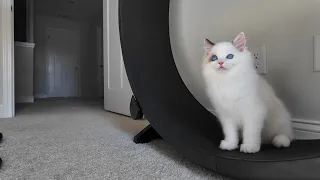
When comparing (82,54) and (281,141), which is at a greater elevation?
(82,54)

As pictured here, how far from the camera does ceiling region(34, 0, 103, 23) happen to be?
17.3 ft

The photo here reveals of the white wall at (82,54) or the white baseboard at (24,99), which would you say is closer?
the white baseboard at (24,99)

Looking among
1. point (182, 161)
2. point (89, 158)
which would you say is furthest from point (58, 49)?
point (182, 161)

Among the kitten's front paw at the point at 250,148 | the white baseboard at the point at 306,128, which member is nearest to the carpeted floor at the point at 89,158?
the kitten's front paw at the point at 250,148

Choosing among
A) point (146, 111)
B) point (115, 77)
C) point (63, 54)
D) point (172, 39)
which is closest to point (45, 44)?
point (63, 54)

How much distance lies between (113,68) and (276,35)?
1.52 meters

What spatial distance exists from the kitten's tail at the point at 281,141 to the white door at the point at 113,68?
1342 mm

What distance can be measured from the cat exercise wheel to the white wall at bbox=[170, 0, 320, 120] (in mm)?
278

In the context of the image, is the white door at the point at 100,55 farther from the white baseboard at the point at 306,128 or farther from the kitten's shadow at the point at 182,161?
the white baseboard at the point at 306,128

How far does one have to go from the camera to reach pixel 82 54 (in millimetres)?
6395

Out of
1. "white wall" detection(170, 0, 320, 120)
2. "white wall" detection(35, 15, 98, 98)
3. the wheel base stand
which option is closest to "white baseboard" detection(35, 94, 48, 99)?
"white wall" detection(35, 15, 98, 98)

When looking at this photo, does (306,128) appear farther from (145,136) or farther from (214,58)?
(145,136)

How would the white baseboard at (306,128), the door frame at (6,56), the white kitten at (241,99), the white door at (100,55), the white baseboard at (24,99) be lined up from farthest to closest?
the white door at (100,55)
the white baseboard at (24,99)
the door frame at (6,56)
the white baseboard at (306,128)
the white kitten at (241,99)

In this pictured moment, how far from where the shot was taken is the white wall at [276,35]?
947 mm
